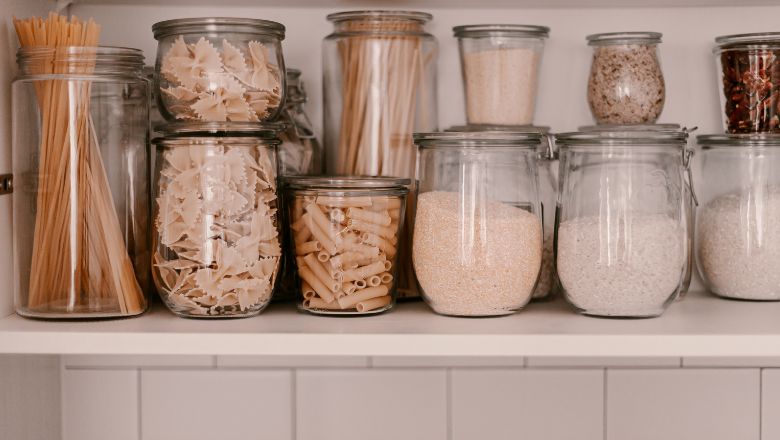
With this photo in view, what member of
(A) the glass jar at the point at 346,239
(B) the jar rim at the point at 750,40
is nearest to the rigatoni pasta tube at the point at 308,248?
(A) the glass jar at the point at 346,239

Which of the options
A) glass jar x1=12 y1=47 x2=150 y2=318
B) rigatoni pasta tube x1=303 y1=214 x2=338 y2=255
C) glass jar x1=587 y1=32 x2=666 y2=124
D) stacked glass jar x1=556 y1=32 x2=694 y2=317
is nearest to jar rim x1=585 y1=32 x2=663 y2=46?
glass jar x1=587 y1=32 x2=666 y2=124

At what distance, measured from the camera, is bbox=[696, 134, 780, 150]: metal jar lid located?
1.01 m

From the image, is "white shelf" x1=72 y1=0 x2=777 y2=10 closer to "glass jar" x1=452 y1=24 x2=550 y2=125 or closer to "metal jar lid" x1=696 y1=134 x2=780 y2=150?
"glass jar" x1=452 y1=24 x2=550 y2=125

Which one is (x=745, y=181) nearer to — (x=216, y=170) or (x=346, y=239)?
(x=346, y=239)

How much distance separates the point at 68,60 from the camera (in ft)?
2.92

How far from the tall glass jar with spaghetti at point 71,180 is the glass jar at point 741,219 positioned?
0.65 meters

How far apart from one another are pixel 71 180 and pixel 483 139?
0.42m

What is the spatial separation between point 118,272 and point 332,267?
0.72ft

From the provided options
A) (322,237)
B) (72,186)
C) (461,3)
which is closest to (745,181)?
(461,3)

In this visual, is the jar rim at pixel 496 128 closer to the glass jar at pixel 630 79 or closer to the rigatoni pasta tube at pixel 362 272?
the glass jar at pixel 630 79

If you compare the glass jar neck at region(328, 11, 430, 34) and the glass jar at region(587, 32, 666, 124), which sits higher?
the glass jar neck at region(328, 11, 430, 34)

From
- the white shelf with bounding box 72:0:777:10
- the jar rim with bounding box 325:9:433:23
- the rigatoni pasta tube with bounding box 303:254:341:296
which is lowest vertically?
the rigatoni pasta tube with bounding box 303:254:341:296

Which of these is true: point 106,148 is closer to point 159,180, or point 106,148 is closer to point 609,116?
point 159,180

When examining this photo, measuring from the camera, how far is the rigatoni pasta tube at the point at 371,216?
90cm
